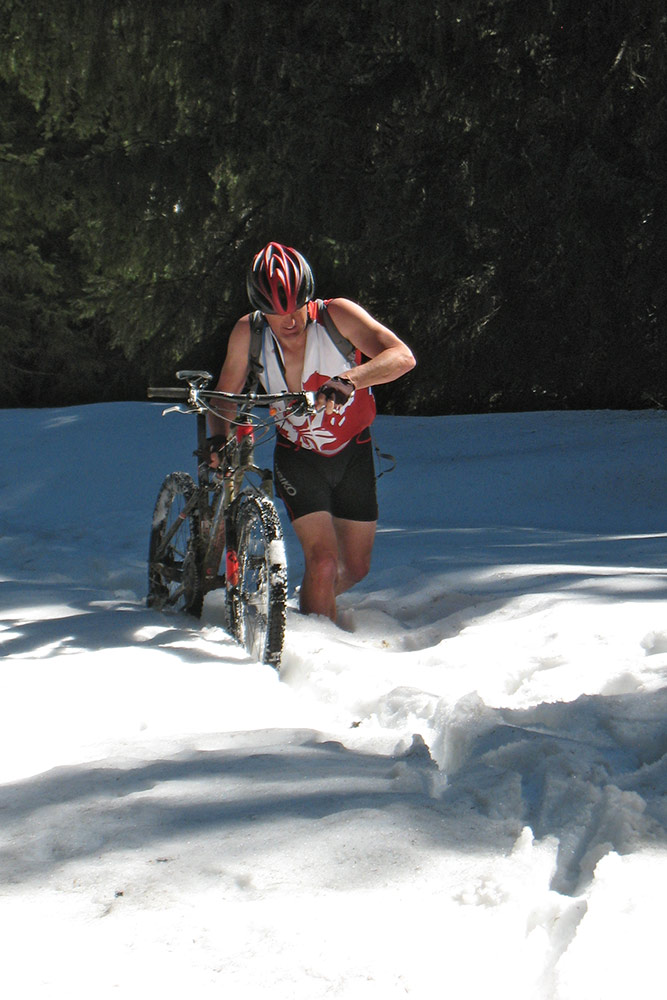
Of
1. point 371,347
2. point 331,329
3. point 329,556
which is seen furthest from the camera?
point 329,556

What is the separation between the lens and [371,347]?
4.65m

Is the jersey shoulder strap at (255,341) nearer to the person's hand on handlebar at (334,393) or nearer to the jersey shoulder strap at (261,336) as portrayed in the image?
the jersey shoulder strap at (261,336)

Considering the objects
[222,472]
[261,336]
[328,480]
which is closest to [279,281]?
[261,336]

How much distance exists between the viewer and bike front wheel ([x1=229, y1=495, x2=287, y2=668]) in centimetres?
428

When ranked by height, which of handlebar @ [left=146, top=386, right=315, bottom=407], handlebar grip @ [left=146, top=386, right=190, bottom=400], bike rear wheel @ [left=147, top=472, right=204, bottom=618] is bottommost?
bike rear wheel @ [left=147, top=472, right=204, bottom=618]

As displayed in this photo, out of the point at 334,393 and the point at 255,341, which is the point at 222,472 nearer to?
the point at 255,341

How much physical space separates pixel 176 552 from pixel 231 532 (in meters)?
0.72

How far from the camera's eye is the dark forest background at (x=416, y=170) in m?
10.9

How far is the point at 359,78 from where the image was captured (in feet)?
39.0

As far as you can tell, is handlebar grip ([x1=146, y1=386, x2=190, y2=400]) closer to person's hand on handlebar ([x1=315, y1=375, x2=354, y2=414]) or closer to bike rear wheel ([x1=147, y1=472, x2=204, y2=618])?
bike rear wheel ([x1=147, y1=472, x2=204, y2=618])

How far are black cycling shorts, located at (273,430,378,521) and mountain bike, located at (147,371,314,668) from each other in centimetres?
21

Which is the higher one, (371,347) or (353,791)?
(371,347)

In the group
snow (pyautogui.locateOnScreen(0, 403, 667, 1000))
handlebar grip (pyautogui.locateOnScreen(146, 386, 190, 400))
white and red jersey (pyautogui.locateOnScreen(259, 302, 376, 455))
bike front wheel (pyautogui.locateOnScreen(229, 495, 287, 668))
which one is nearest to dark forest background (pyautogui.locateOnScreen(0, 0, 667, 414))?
snow (pyautogui.locateOnScreen(0, 403, 667, 1000))

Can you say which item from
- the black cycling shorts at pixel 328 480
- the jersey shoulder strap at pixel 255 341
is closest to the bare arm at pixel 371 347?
the jersey shoulder strap at pixel 255 341
